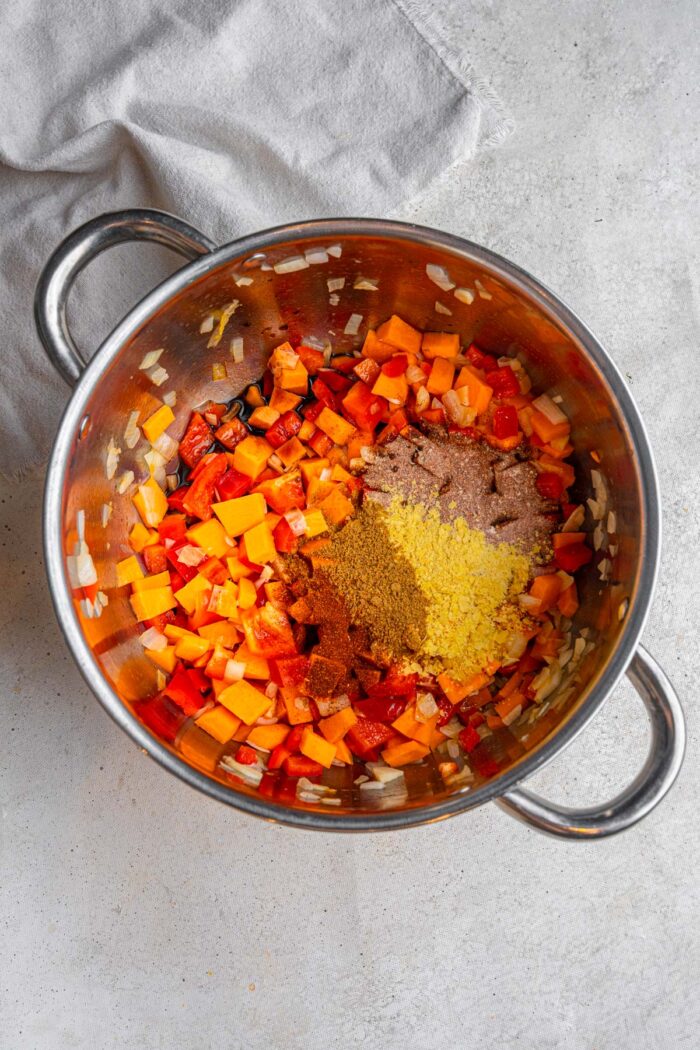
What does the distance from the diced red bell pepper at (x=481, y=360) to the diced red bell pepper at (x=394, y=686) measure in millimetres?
530

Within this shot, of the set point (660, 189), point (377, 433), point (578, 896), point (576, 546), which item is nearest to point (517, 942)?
point (578, 896)

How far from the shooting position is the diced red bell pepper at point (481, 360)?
4.75 feet

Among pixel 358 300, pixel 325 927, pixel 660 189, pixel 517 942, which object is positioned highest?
pixel 660 189

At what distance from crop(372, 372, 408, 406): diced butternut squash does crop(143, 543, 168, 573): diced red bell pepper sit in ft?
1.46

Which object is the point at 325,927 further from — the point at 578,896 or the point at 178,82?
the point at 178,82

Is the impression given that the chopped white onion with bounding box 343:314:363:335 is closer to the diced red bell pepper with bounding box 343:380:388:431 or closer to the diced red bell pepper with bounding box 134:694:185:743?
the diced red bell pepper with bounding box 343:380:388:431

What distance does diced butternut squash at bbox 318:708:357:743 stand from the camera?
1370mm

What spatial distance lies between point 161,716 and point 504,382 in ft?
2.53

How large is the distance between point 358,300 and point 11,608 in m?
0.82

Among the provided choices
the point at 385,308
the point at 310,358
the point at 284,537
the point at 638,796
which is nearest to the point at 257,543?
the point at 284,537

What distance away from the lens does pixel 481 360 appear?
145 centimetres

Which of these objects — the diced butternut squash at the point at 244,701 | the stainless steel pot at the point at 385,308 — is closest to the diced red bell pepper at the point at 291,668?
the diced butternut squash at the point at 244,701

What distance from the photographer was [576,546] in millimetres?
1394

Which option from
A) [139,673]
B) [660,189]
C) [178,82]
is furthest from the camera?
[660,189]
